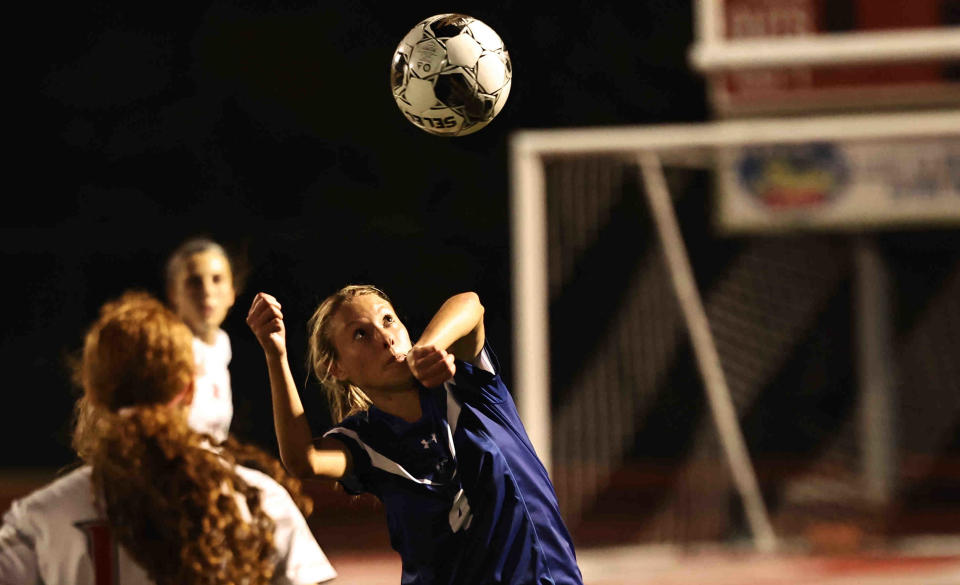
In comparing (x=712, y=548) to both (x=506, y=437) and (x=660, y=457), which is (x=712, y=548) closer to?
(x=660, y=457)

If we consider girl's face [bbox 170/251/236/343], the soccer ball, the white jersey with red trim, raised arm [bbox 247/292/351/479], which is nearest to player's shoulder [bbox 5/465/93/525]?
the white jersey with red trim

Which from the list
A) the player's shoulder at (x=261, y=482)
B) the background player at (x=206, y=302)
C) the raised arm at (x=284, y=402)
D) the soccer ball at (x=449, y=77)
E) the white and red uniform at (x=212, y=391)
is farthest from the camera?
the background player at (x=206, y=302)

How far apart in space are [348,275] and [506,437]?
823 centimetres

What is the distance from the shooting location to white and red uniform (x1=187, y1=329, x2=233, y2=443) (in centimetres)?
433

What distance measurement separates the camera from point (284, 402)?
241 centimetres

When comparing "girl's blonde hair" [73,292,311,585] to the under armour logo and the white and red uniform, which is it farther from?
the white and red uniform

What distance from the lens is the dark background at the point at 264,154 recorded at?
432 inches

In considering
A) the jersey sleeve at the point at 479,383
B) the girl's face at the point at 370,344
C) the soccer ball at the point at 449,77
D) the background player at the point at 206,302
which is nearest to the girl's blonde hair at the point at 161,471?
the girl's face at the point at 370,344

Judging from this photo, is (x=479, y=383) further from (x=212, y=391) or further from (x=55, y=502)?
(x=212, y=391)

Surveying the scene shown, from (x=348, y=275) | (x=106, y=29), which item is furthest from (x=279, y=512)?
(x=106, y=29)

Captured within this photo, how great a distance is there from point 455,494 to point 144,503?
2.12ft

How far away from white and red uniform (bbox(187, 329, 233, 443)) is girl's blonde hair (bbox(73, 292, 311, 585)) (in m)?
2.07

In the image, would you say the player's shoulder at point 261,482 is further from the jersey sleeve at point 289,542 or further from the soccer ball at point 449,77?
the soccer ball at point 449,77

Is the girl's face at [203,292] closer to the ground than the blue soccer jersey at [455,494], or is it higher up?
higher up
